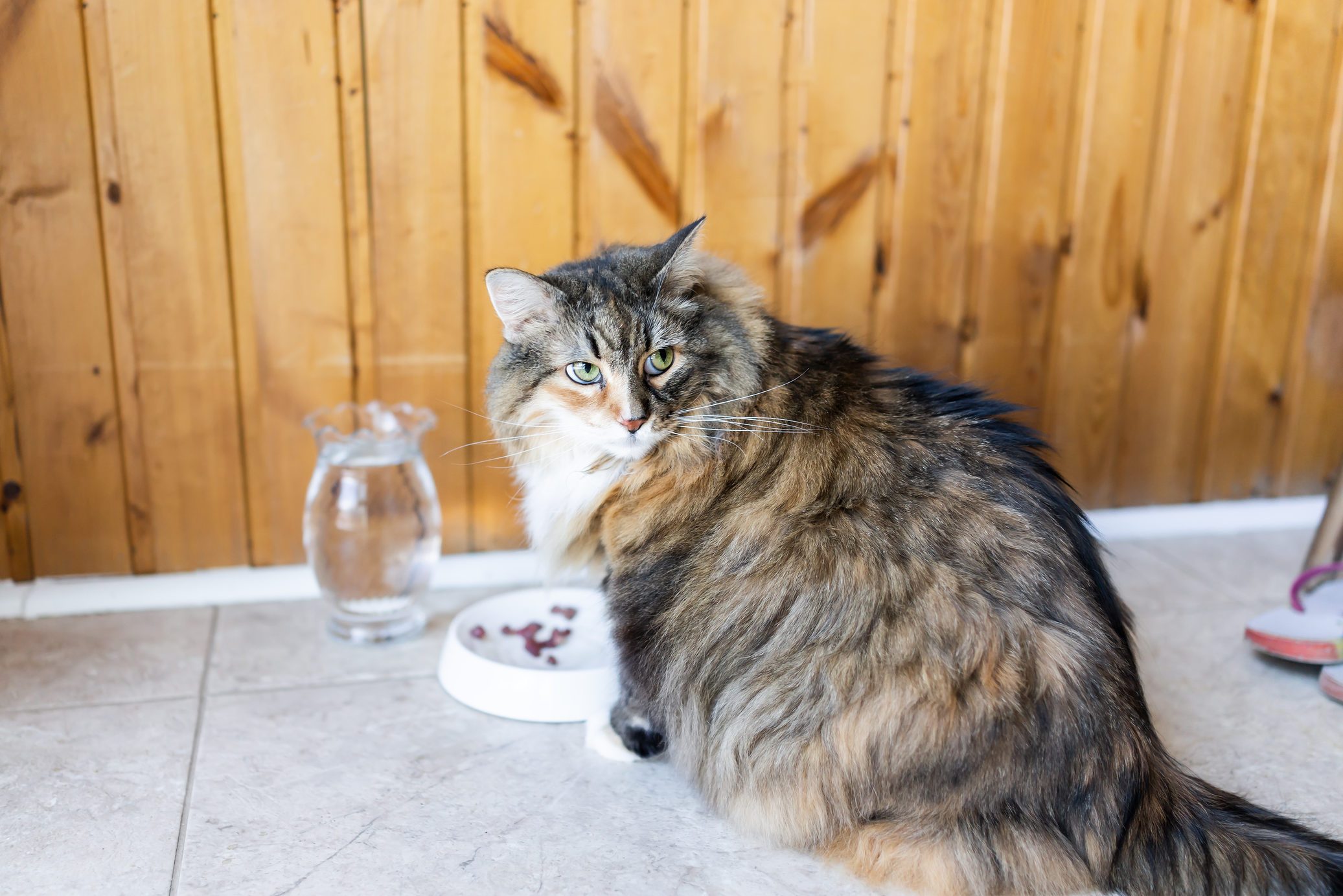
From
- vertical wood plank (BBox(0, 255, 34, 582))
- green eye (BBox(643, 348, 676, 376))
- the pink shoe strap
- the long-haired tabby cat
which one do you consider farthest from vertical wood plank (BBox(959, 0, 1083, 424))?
vertical wood plank (BBox(0, 255, 34, 582))

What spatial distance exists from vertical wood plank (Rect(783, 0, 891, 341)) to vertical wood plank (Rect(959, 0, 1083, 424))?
0.27 m

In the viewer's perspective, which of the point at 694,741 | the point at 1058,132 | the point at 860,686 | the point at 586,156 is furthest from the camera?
the point at 1058,132

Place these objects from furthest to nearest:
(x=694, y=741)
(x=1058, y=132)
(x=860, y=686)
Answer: (x=1058, y=132), (x=694, y=741), (x=860, y=686)

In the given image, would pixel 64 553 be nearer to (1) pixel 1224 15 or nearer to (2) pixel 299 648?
(2) pixel 299 648

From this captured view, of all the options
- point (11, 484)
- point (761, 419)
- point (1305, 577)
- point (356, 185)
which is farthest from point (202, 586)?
point (1305, 577)

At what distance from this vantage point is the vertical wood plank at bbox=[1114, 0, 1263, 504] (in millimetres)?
2354

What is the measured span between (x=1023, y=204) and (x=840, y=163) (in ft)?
1.49

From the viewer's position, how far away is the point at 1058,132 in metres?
2.33

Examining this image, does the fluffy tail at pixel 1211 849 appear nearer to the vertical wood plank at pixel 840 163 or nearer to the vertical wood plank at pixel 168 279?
the vertical wood plank at pixel 840 163

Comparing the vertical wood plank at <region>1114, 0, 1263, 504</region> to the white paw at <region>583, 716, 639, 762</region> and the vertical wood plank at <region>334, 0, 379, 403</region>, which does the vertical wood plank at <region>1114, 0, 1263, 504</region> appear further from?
the vertical wood plank at <region>334, 0, 379, 403</region>

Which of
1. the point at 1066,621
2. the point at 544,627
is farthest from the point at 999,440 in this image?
the point at 544,627

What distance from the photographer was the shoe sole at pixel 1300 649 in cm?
186

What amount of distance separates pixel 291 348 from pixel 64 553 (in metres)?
0.62

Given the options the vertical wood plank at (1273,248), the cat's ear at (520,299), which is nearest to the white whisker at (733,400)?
the cat's ear at (520,299)
